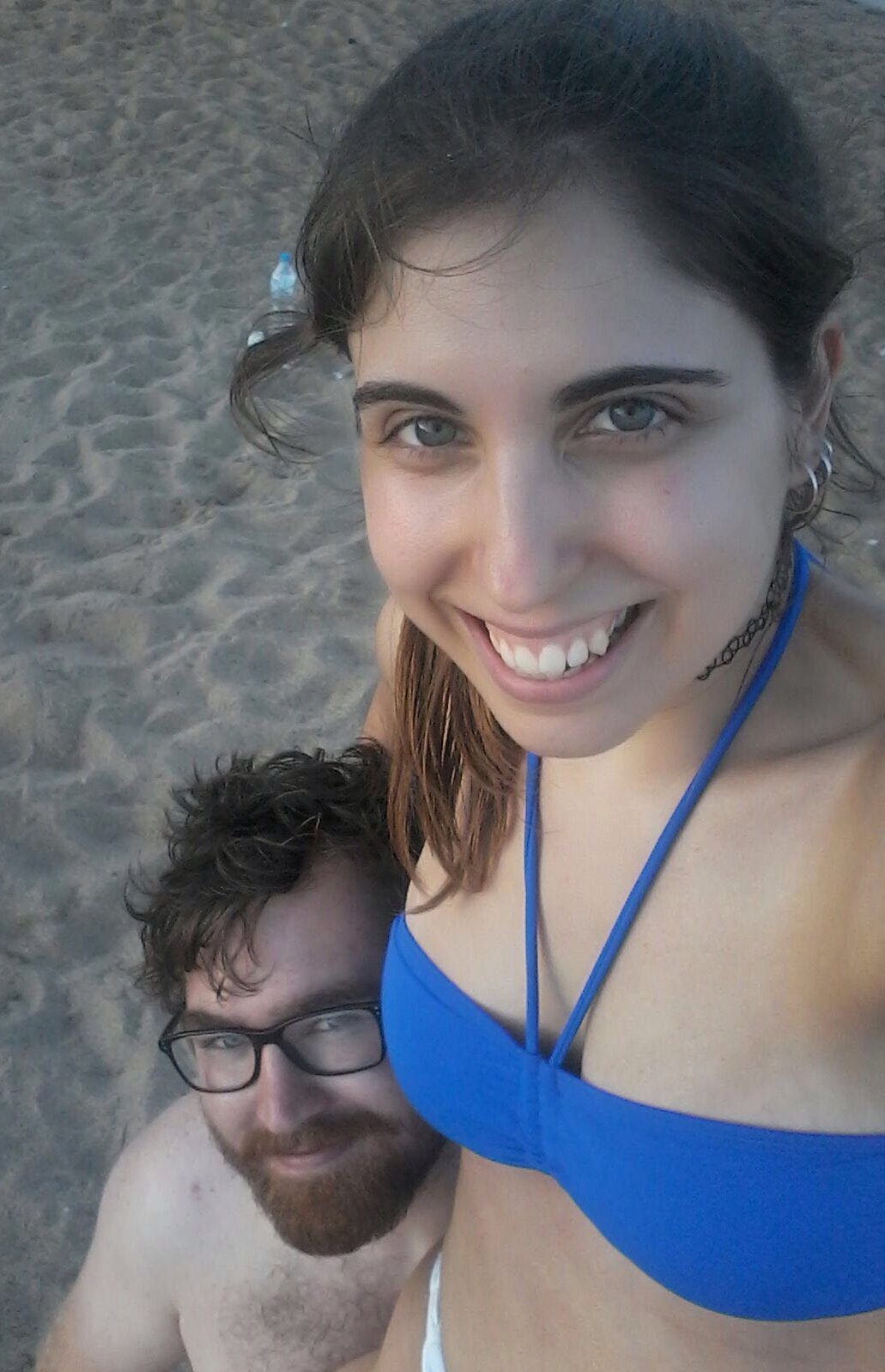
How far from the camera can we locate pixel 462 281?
2.63 ft

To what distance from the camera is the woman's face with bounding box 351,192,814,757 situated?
0.78 meters

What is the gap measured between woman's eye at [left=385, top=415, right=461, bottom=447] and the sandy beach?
0.48m

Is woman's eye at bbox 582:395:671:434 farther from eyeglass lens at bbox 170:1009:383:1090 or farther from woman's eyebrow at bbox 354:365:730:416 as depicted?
eyeglass lens at bbox 170:1009:383:1090

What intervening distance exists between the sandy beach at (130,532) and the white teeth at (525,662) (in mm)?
526

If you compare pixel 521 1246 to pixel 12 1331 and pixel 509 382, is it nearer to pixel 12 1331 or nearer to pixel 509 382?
pixel 509 382

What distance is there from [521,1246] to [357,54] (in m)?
6.80

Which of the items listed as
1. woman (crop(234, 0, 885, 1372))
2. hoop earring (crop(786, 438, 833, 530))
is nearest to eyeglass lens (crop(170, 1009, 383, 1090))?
woman (crop(234, 0, 885, 1372))

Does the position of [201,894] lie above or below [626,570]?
below

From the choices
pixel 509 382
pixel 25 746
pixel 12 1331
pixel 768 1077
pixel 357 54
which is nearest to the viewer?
pixel 509 382

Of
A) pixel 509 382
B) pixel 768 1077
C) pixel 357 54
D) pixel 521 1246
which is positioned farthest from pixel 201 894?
pixel 357 54

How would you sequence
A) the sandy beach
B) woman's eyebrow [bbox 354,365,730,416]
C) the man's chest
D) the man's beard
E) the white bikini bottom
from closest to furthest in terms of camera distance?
woman's eyebrow [bbox 354,365,730,416]
the white bikini bottom
the man's beard
the man's chest
the sandy beach

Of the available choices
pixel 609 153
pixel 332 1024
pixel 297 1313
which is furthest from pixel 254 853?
pixel 609 153

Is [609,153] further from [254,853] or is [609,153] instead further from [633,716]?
[254,853]

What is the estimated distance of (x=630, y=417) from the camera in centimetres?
80
